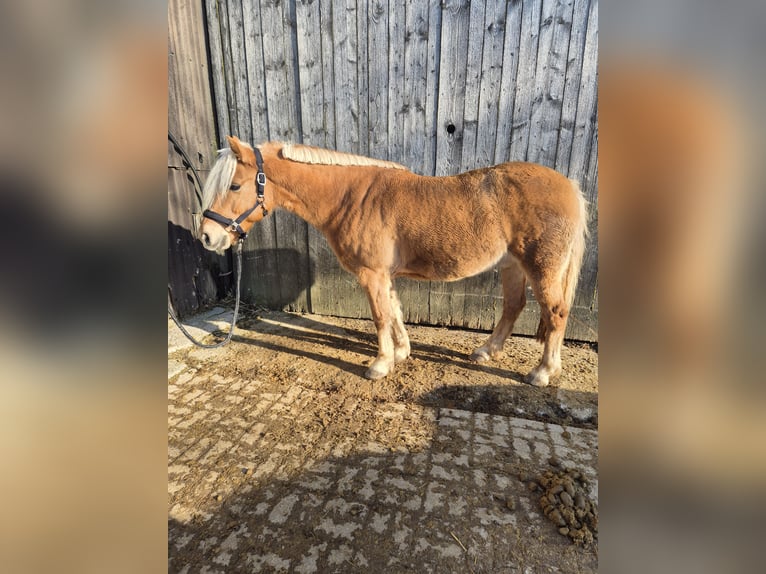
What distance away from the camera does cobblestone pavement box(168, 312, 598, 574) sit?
154 centimetres

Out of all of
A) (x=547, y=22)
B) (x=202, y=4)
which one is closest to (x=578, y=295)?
(x=547, y=22)

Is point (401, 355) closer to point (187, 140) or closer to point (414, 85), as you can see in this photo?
point (414, 85)

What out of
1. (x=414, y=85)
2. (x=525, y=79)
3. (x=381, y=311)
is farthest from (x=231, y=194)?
(x=525, y=79)

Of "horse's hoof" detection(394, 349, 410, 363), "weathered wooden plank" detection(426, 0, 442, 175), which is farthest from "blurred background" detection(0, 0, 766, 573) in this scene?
"weathered wooden plank" detection(426, 0, 442, 175)

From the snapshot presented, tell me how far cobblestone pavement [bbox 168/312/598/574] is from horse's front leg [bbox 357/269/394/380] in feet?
1.31

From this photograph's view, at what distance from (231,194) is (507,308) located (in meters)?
2.57

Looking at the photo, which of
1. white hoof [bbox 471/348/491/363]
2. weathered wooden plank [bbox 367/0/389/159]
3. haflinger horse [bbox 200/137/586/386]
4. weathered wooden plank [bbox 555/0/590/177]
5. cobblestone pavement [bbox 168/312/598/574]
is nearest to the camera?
cobblestone pavement [bbox 168/312/598/574]

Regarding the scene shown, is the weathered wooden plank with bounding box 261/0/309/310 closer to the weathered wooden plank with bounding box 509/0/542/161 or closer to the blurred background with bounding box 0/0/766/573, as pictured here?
the weathered wooden plank with bounding box 509/0/542/161

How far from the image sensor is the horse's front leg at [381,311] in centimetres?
300

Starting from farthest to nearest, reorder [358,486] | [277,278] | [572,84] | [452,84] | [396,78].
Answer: [277,278]
[396,78]
[452,84]
[572,84]
[358,486]
